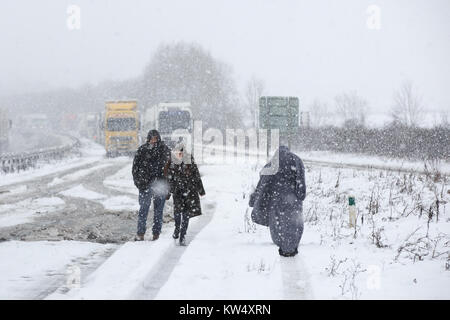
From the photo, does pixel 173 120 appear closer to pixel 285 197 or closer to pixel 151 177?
pixel 151 177

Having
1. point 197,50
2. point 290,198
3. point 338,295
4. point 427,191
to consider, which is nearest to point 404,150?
point 427,191

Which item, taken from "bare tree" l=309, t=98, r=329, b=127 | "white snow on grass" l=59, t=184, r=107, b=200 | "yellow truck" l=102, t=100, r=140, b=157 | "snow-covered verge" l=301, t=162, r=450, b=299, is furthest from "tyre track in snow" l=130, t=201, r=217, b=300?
"bare tree" l=309, t=98, r=329, b=127

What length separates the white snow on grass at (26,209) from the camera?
1077 centimetres

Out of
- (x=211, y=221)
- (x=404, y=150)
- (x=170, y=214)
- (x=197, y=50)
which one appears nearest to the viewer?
(x=211, y=221)

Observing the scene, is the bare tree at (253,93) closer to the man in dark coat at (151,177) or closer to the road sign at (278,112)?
the road sign at (278,112)

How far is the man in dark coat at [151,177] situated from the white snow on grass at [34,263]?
889 mm

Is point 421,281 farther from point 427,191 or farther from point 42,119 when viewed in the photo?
point 42,119

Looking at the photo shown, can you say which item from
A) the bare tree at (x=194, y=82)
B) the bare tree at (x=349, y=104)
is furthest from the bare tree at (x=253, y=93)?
the bare tree at (x=349, y=104)

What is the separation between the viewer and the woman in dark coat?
327 inches

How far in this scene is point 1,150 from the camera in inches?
1818

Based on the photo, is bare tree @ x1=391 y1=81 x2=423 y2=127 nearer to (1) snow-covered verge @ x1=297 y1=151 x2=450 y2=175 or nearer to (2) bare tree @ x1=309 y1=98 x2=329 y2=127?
(2) bare tree @ x1=309 y1=98 x2=329 y2=127

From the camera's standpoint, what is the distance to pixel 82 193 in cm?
1541
